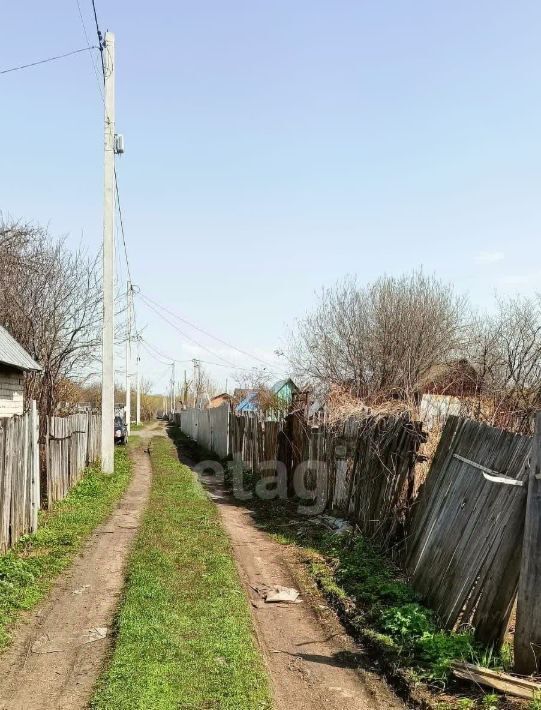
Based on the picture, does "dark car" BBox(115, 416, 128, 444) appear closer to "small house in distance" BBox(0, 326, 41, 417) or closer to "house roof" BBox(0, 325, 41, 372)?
"small house in distance" BBox(0, 326, 41, 417)

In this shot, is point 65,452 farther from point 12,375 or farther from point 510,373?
point 510,373

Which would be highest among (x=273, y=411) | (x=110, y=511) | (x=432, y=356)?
(x=432, y=356)

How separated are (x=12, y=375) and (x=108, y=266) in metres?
3.96

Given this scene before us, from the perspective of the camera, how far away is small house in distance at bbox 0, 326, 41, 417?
12719mm

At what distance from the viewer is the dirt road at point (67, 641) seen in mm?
4109

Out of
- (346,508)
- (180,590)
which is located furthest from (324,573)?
(346,508)

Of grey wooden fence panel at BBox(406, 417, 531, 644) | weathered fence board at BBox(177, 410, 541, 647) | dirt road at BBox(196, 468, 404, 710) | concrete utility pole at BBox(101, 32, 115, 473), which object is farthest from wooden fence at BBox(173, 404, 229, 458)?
grey wooden fence panel at BBox(406, 417, 531, 644)

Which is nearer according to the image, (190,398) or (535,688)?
(535,688)

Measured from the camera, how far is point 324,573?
7273 millimetres

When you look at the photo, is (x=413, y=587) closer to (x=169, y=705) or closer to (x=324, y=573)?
(x=324, y=573)

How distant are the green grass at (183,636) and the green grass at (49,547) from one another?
0.91m

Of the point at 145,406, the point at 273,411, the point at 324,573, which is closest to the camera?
the point at 324,573

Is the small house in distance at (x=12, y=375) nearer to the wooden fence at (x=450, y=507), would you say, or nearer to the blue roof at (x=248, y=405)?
the wooden fence at (x=450, y=507)

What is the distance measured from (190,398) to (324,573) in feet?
311
